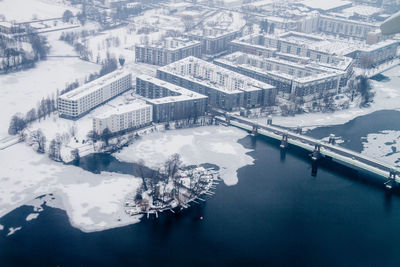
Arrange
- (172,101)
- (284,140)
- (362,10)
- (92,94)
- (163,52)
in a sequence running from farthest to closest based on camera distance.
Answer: (362,10)
(163,52)
(92,94)
(172,101)
(284,140)

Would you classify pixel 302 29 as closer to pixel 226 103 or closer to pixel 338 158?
pixel 226 103

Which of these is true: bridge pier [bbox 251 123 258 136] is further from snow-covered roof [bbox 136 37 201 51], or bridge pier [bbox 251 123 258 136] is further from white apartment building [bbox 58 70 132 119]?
snow-covered roof [bbox 136 37 201 51]

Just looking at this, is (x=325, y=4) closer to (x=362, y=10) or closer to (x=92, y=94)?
(x=362, y=10)

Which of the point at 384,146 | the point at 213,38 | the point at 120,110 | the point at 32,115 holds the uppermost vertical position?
the point at 213,38

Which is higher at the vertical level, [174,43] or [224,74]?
[174,43]

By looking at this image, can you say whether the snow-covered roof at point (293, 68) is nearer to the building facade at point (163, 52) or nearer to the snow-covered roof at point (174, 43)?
the building facade at point (163, 52)

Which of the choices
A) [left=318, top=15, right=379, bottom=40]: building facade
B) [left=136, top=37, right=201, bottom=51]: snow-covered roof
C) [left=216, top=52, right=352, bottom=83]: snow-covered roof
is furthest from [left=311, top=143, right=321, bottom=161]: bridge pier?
[left=318, top=15, right=379, bottom=40]: building facade

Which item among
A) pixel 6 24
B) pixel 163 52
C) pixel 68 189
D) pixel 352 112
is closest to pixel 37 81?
pixel 163 52
